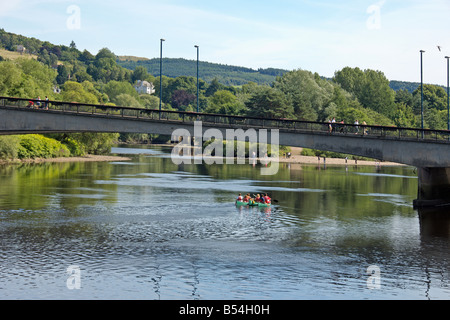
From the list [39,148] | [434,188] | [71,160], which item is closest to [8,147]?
[39,148]

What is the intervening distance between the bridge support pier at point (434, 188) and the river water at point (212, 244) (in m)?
2.45

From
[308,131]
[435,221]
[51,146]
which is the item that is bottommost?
[435,221]

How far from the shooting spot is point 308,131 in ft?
215

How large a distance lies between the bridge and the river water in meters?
4.95

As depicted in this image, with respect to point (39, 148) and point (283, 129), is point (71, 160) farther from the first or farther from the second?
point (283, 129)

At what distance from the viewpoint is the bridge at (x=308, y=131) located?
64750mm

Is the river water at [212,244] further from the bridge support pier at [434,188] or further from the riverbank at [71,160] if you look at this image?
the riverbank at [71,160]

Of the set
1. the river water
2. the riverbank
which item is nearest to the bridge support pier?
the river water

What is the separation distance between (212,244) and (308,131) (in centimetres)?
2543

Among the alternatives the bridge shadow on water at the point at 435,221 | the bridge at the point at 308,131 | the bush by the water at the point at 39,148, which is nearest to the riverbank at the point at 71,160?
the bush by the water at the point at 39,148

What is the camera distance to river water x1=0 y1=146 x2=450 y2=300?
33.4 meters

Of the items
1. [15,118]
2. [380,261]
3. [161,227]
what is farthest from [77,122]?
[380,261]

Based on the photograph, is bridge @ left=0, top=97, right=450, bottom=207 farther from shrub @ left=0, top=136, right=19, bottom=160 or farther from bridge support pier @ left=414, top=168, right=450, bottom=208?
shrub @ left=0, top=136, right=19, bottom=160
